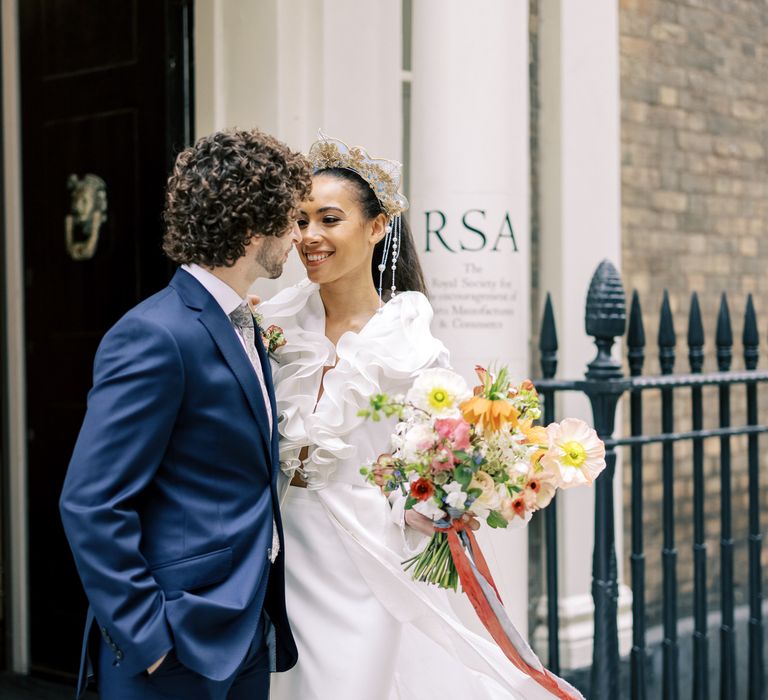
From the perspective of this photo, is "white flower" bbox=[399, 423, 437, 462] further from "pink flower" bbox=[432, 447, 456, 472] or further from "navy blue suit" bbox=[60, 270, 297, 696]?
"navy blue suit" bbox=[60, 270, 297, 696]

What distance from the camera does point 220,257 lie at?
2.49 metres

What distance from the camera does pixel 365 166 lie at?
323 cm

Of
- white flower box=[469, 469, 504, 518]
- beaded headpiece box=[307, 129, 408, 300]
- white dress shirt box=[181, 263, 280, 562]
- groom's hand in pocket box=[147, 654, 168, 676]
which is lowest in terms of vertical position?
groom's hand in pocket box=[147, 654, 168, 676]

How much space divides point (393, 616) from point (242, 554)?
2.11 ft

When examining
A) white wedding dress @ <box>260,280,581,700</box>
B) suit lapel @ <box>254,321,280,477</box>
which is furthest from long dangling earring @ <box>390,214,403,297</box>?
suit lapel @ <box>254,321,280,477</box>

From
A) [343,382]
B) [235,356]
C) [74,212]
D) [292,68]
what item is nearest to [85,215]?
[74,212]

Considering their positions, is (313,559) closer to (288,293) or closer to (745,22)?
(288,293)

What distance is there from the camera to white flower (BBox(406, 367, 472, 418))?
2.55 m

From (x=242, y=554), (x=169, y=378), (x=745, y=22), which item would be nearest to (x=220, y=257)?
(x=169, y=378)

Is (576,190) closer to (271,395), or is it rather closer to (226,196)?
(271,395)

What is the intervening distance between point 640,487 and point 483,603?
1586 mm

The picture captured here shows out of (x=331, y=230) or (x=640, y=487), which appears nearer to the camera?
(x=331, y=230)

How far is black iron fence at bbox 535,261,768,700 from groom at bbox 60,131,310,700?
5.68 ft

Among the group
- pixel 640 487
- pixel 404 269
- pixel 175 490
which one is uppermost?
pixel 404 269
